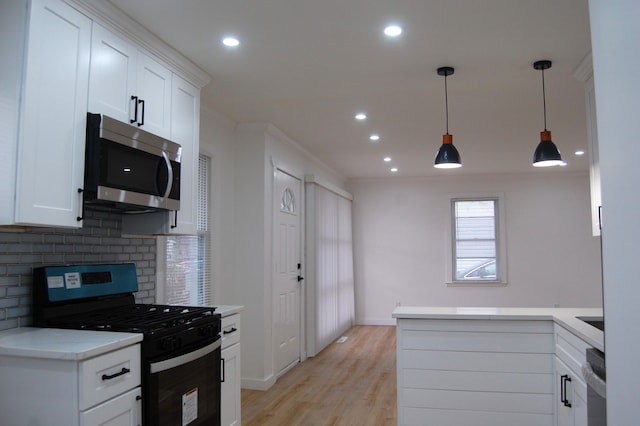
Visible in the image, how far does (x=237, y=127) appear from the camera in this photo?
479cm

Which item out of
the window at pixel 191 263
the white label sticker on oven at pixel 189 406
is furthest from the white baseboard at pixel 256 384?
the white label sticker on oven at pixel 189 406

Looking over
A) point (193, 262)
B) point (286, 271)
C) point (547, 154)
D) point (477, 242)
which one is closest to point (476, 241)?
point (477, 242)

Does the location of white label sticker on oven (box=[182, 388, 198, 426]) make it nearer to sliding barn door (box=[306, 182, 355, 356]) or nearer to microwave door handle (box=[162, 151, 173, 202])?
microwave door handle (box=[162, 151, 173, 202])

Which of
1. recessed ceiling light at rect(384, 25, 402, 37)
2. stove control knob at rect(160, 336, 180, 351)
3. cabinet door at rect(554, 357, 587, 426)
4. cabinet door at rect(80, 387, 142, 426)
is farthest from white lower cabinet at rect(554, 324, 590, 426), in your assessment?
cabinet door at rect(80, 387, 142, 426)

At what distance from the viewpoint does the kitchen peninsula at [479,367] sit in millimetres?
3061

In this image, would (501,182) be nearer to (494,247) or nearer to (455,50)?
(494,247)

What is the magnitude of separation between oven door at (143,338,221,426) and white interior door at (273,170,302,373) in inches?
84.2

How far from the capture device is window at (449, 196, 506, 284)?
317 inches

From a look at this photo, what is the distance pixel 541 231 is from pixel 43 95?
297 inches

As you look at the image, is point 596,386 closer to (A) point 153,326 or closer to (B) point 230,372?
(A) point 153,326

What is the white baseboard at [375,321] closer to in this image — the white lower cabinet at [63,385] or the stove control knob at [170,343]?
the stove control knob at [170,343]

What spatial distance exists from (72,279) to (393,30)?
2.19m

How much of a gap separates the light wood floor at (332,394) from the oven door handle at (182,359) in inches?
50.8

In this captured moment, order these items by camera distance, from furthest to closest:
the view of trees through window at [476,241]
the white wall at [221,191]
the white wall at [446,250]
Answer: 1. the view of trees through window at [476,241]
2. the white wall at [446,250]
3. the white wall at [221,191]
